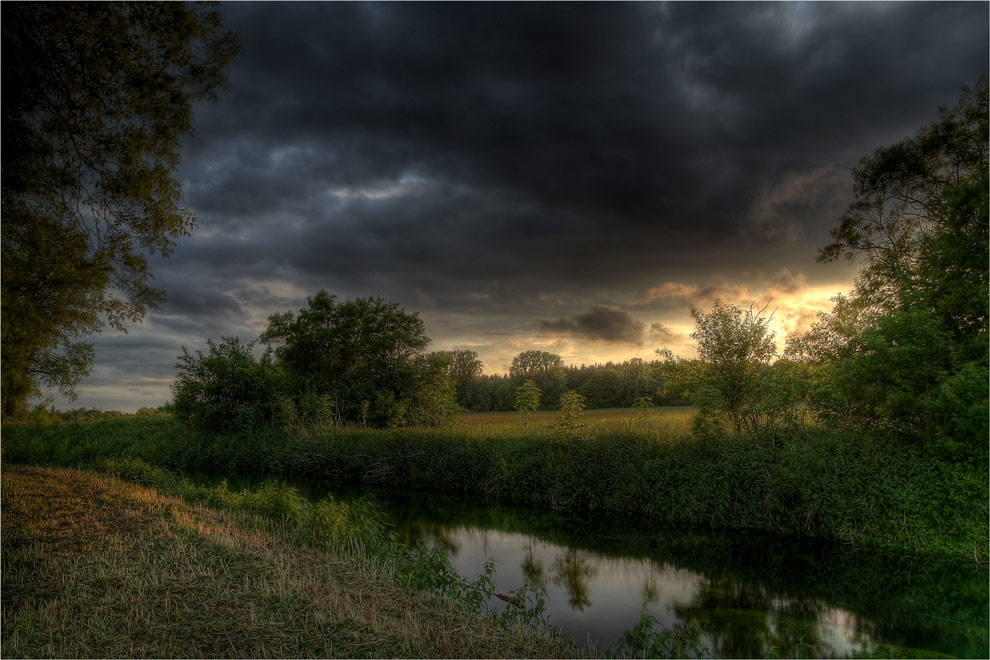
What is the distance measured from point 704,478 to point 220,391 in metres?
26.4

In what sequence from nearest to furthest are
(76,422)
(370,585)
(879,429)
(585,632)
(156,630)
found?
(156,630) < (370,585) < (585,632) < (879,429) < (76,422)

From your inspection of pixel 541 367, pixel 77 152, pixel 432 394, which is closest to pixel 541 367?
pixel 541 367

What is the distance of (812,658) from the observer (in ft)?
20.9

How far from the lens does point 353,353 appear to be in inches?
1235

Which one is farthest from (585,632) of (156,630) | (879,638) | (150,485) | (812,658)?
(150,485)

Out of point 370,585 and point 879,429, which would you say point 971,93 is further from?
point 370,585

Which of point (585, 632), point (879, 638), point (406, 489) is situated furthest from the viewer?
point (406, 489)

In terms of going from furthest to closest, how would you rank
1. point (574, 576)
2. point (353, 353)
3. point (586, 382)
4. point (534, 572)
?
point (353, 353) < point (586, 382) < point (534, 572) < point (574, 576)

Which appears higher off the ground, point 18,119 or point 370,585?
point 18,119

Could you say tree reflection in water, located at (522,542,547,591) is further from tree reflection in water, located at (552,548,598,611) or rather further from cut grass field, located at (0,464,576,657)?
cut grass field, located at (0,464,576,657)

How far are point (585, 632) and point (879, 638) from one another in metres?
3.93

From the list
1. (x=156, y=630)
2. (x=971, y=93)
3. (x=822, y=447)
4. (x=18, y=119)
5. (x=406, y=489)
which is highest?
(x=971, y=93)

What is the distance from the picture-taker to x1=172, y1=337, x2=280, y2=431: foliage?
28.3 m

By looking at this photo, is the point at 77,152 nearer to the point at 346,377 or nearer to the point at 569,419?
the point at 569,419
